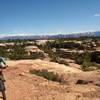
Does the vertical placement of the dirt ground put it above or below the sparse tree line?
above

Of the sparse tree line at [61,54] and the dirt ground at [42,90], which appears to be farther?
the sparse tree line at [61,54]

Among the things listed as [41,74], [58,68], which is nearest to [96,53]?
[58,68]

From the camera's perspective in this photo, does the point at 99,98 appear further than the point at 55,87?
No

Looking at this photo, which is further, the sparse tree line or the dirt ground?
the sparse tree line

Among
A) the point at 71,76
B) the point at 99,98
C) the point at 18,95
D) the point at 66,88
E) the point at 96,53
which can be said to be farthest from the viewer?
the point at 96,53

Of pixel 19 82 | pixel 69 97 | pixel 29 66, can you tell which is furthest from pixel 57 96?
pixel 29 66

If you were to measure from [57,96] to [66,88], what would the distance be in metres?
1.75

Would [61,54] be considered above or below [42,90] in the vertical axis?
below

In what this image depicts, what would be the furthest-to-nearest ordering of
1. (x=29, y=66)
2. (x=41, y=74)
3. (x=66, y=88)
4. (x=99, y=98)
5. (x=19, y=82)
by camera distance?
(x=29, y=66)
(x=41, y=74)
(x=19, y=82)
(x=66, y=88)
(x=99, y=98)

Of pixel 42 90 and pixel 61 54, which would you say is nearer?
pixel 42 90

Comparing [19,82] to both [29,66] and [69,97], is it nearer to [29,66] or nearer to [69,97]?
[69,97]

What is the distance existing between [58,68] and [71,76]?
114 inches

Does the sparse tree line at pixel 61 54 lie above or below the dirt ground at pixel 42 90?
below

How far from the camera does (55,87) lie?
14938mm
